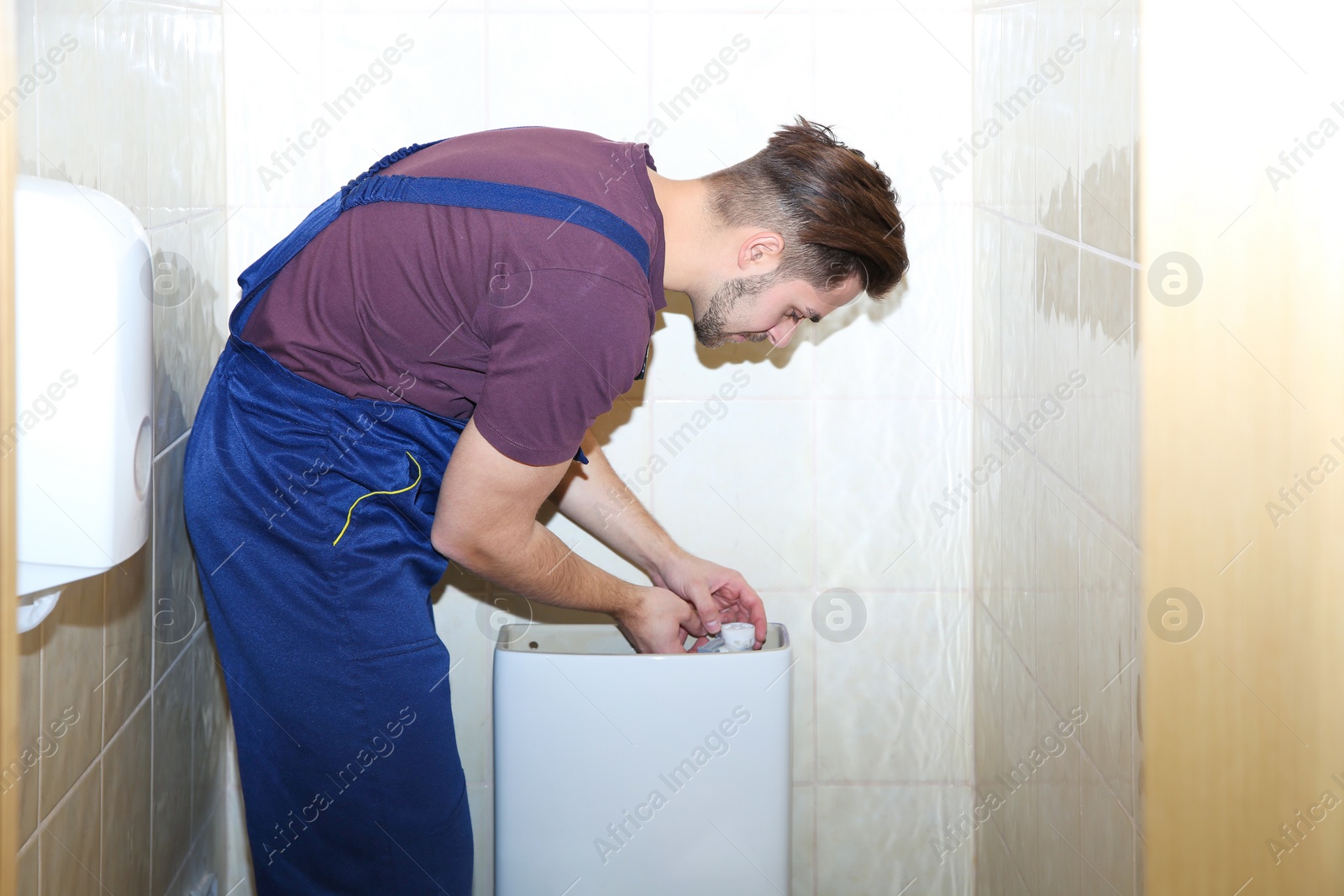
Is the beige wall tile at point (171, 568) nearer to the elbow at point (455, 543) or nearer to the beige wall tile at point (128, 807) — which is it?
the beige wall tile at point (128, 807)

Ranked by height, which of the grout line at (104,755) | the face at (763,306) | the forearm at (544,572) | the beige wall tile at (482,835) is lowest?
the beige wall tile at (482,835)

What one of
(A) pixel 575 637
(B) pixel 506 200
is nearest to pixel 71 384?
(B) pixel 506 200

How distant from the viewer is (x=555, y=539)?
1.16 metres

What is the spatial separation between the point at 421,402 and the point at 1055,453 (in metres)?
0.63

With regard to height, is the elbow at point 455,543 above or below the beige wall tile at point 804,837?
above

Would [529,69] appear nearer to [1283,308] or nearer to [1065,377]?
[1065,377]

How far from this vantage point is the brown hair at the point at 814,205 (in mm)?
1127

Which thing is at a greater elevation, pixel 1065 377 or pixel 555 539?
pixel 1065 377

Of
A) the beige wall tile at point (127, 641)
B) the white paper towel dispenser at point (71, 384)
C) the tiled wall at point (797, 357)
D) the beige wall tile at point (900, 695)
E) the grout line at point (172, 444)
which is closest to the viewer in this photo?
the white paper towel dispenser at point (71, 384)

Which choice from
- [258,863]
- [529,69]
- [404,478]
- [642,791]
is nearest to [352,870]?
[258,863]

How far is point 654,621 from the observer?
1300mm

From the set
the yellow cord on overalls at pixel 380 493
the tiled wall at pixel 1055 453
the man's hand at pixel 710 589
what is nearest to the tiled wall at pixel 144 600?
the yellow cord on overalls at pixel 380 493

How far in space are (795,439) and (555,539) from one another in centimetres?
45

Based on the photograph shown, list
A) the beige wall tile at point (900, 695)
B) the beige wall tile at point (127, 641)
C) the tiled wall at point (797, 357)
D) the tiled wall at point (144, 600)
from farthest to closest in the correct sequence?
the beige wall tile at point (900, 695) → the tiled wall at point (797, 357) → the beige wall tile at point (127, 641) → the tiled wall at point (144, 600)
